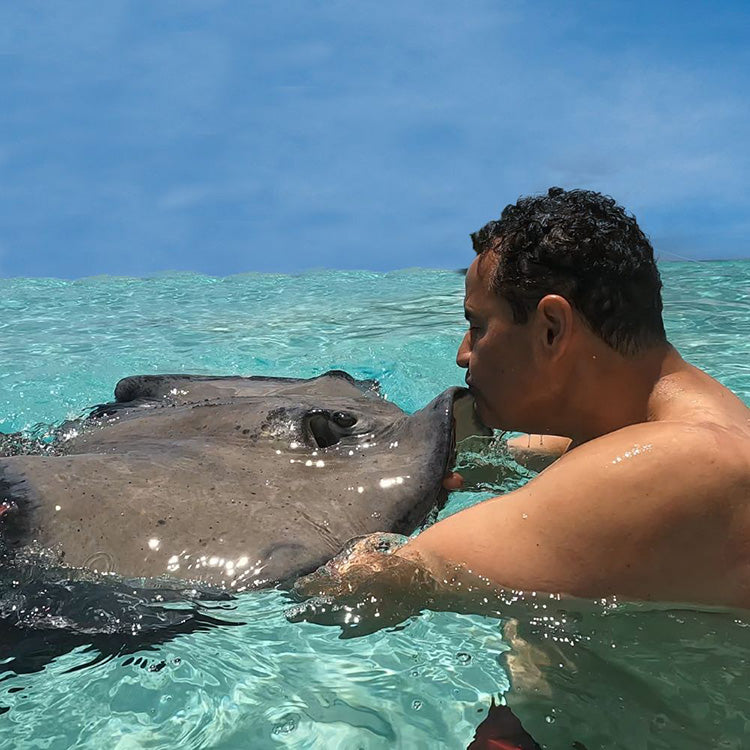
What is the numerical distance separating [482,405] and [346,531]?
55 cm

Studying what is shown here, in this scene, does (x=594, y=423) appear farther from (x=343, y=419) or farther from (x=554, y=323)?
(x=343, y=419)

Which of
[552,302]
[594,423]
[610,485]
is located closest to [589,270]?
[552,302]

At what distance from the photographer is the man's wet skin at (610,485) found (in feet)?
6.89

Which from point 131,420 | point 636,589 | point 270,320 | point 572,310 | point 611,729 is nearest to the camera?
point 611,729

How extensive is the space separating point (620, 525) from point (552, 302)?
0.65 meters

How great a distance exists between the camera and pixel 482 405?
2.61 metres

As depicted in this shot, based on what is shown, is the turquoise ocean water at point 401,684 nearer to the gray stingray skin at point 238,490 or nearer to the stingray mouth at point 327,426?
the gray stingray skin at point 238,490

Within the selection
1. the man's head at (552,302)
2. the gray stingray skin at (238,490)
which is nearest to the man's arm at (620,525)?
the man's head at (552,302)

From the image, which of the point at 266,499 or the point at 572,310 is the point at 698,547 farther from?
the point at 266,499

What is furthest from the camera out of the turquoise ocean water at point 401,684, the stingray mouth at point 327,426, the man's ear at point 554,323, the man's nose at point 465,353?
the stingray mouth at point 327,426

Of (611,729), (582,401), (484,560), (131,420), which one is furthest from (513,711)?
(131,420)

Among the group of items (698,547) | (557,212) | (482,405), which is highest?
(557,212)

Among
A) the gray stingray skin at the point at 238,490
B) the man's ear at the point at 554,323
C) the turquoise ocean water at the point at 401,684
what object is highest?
the man's ear at the point at 554,323

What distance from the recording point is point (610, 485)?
212 cm
